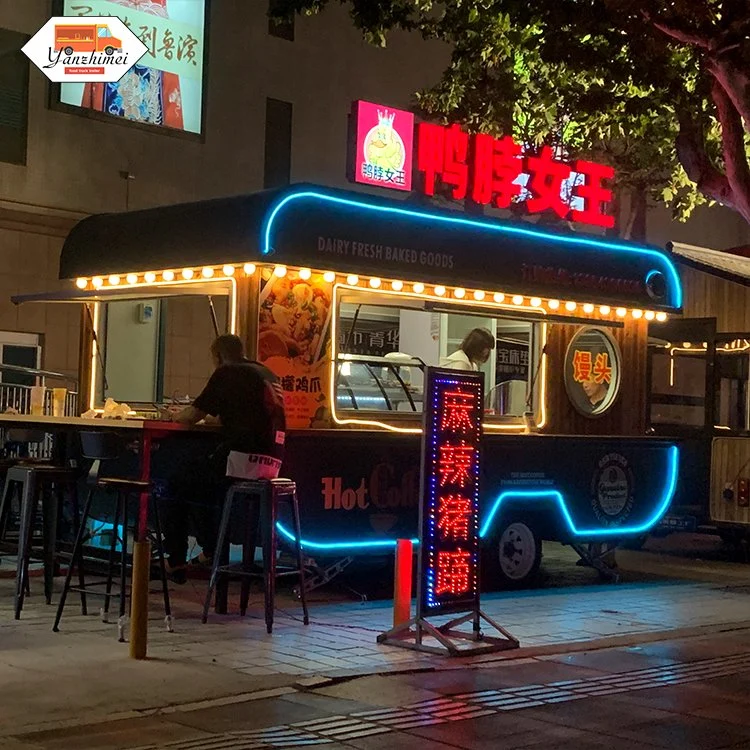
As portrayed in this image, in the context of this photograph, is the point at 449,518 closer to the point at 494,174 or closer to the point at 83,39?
the point at 494,174

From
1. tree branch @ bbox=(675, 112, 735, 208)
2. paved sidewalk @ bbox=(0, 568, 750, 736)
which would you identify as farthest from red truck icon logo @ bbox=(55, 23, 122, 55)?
paved sidewalk @ bbox=(0, 568, 750, 736)

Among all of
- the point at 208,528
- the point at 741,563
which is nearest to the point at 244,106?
the point at 741,563

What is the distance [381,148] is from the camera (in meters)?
15.3

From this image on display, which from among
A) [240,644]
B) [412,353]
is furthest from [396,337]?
[240,644]

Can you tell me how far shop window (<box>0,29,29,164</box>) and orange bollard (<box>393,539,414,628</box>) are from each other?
1140 cm

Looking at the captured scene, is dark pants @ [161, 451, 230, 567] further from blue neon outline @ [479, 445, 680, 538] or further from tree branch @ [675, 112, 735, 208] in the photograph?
tree branch @ [675, 112, 735, 208]

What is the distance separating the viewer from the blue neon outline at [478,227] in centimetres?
989

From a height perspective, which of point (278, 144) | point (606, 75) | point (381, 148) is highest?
point (278, 144)

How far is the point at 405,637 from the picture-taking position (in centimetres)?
888

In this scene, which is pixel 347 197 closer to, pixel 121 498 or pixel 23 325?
pixel 121 498

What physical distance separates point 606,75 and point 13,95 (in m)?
8.51

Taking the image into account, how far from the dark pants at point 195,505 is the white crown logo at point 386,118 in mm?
6325

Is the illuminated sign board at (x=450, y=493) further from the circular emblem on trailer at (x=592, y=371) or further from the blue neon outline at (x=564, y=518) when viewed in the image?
the circular emblem on trailer at (x=592, y=371)

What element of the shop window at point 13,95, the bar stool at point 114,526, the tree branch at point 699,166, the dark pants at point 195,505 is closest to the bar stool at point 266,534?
the bar stool at point 114,526
